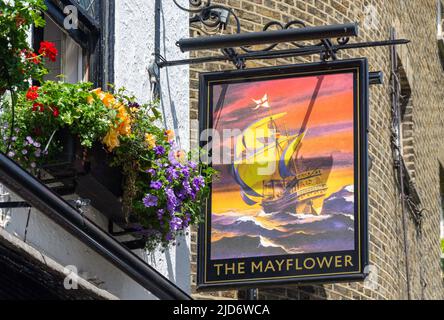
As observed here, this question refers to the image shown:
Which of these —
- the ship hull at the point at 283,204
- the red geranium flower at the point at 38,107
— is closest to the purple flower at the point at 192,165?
the red geranium flower at the point at 38,107

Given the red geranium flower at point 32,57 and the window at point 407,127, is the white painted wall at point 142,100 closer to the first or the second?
the red geranium flower at point 32,57

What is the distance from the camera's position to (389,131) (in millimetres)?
16812

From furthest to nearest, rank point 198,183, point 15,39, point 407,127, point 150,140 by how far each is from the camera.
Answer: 1. point 407,127
2. point 198,183
3. point 150,140
4. point 15,39

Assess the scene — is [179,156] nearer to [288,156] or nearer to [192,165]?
[192,165]

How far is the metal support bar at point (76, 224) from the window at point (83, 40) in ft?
10.9

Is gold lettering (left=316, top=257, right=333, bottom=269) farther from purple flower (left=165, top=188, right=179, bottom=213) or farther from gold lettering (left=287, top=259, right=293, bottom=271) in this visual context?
purple flower (left=165, top=188, right=179, bottom=213)

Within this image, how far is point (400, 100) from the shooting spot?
60.8ft

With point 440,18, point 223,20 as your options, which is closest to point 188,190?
point 223,20

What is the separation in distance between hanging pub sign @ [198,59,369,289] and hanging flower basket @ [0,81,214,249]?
1176 millimetres

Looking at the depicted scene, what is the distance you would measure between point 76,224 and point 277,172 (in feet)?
15.7

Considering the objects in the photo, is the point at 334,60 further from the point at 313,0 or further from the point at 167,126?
the point at 313,0

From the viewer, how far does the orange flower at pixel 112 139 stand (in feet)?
30.6

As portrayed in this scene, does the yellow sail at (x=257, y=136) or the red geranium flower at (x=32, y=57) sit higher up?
the yellow sail at (x=257, y=136)

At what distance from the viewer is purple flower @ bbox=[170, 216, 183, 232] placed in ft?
32.1
